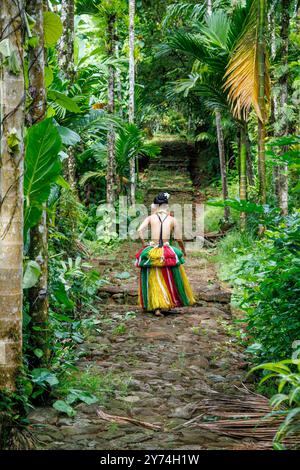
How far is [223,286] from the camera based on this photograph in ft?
28.0

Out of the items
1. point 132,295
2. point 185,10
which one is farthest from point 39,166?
point 185,10

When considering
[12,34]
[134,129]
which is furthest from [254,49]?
[12,34]

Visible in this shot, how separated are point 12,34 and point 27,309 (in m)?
1.77

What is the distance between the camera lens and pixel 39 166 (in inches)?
132

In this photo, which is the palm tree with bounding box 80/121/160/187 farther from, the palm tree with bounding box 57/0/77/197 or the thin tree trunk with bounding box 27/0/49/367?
the thin tree trunk with bounding box 27/0/49/367

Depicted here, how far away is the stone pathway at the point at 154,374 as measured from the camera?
3.12 metres

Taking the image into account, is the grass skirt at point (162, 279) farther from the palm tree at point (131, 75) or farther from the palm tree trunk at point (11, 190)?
the palm tree at point (131, 75)

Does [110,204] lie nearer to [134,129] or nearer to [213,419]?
[134,129]

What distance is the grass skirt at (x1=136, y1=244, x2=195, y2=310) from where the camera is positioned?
6762mm

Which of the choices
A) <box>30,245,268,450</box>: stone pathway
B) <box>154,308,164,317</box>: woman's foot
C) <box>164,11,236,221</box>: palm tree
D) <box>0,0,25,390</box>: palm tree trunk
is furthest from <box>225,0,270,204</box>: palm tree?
<box>0,0,25,390</box>: palm tree trunk

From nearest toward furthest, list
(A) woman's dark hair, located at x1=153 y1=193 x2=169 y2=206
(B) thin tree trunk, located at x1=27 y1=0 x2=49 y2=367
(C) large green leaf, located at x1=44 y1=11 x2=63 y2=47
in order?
1. (B) thin tree trunk, located at x1=27 y1=0 x2=49 y2=367
2. (C) large green leaf, located at x1=44 y1=11 x2=63 y2=47
3. (A) woman's dark hair, located at x1=153 y1=193 x2=169 y2=206

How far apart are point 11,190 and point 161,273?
159 inches

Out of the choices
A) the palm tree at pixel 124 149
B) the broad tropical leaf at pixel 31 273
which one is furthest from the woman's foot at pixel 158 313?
the palm tree at pixel 124 149
